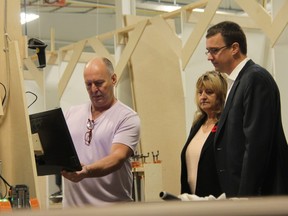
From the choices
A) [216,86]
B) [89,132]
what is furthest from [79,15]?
[89,132]

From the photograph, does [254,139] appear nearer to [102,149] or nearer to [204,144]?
[204,144]

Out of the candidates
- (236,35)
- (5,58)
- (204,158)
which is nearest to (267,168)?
(204,158)

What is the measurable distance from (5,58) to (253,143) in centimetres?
148

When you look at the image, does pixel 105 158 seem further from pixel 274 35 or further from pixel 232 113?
pixel 274 35

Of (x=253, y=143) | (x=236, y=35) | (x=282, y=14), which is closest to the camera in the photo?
(x=253, y=143)

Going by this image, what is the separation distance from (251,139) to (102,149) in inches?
27.3

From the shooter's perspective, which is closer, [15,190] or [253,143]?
→ [253,143]

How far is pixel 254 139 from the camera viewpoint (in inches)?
79.4

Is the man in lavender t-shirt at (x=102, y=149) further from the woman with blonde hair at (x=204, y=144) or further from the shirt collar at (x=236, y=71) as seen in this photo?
the shirt collar at (x=236, y=71)

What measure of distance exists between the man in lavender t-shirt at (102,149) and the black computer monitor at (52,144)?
6 cm

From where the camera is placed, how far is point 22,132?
2605 millimetres

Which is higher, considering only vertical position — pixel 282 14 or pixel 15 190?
pixel 282 14

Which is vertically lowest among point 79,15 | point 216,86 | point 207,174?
point 207,174

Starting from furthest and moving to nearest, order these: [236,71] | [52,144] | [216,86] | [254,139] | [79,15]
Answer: [79,15] < [216,86] < [52,144] < [236,71] < [254,139]
